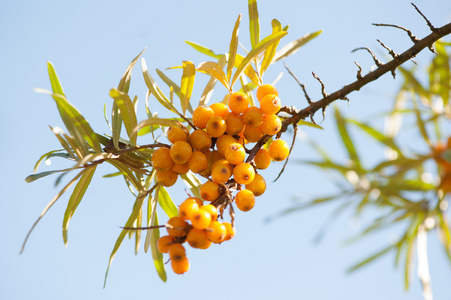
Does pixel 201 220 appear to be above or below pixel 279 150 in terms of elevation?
below

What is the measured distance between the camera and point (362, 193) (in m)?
0.90

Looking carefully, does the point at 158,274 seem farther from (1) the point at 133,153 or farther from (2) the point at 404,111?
(2) the point at 404,111

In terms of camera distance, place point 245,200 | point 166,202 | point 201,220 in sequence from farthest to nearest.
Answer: point 166,202
point 245,200
point 201,220

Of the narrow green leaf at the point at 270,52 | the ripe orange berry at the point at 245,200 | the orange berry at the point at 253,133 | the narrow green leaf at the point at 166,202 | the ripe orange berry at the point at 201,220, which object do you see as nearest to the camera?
the ripe orange berry at the point at 201,220

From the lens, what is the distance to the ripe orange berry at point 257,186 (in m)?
1.03

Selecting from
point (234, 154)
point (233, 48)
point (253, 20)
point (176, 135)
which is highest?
point (253, 20)

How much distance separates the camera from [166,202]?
1355 millimetres

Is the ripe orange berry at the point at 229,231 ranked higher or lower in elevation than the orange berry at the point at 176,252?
higher

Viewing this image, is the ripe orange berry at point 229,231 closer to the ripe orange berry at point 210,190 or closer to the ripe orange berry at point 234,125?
the ripe orange berry at point 210,190

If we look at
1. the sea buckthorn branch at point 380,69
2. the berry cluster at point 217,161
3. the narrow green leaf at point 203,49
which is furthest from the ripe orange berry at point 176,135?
the narrow green leaf at point 203,49

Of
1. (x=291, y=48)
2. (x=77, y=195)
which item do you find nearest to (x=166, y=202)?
(x=77, y=195)

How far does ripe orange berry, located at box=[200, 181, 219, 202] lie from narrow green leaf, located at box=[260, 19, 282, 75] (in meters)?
0.46

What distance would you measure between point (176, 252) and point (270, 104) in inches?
17.2

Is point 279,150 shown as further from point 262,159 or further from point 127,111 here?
point 127,111
